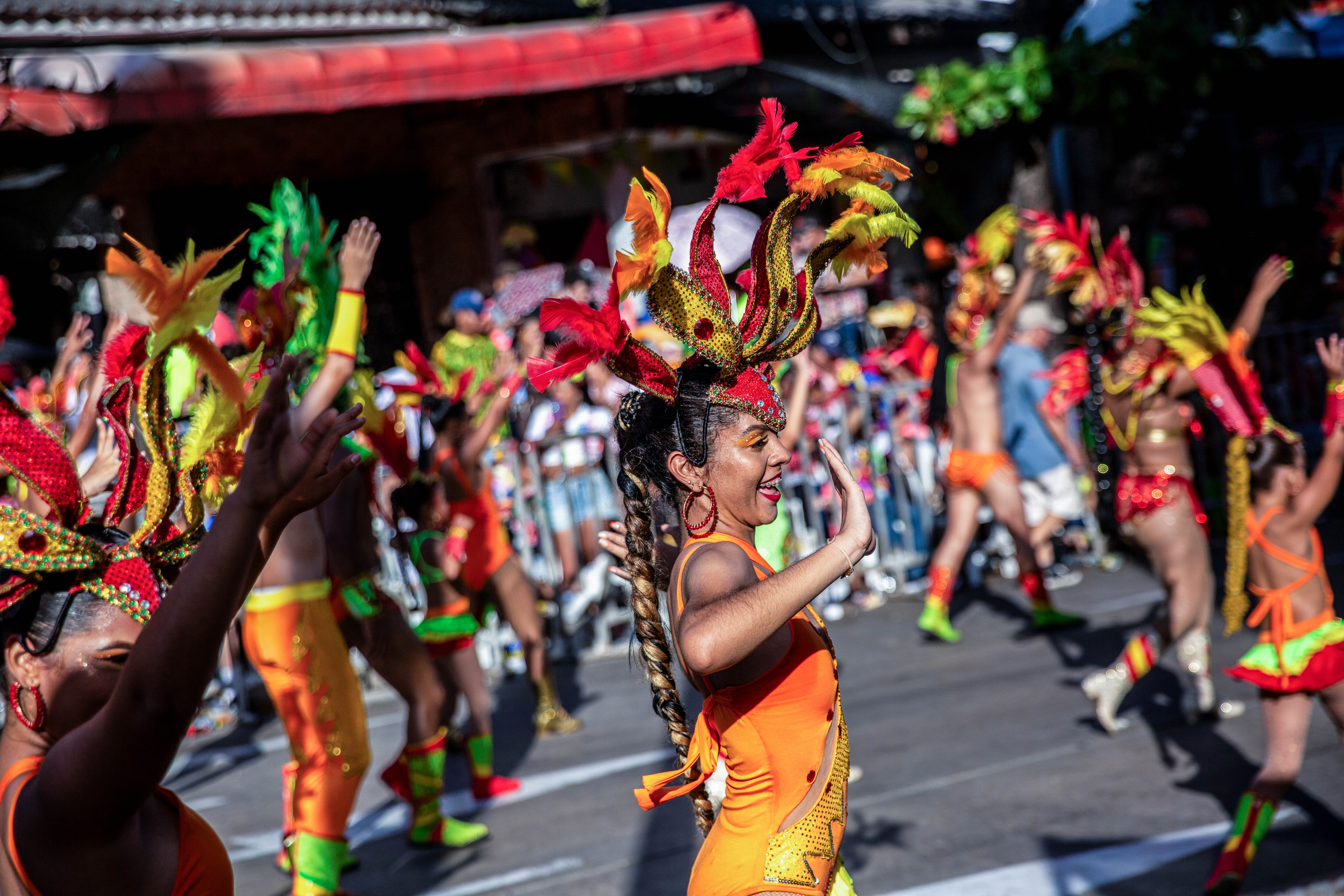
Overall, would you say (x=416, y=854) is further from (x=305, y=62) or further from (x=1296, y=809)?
(x=305, y=62)

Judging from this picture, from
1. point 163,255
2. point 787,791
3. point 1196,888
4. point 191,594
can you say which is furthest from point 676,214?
point 191,594

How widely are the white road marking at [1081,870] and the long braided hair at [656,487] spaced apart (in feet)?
5.85

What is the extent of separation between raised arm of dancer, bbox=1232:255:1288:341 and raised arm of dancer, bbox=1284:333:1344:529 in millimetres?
571

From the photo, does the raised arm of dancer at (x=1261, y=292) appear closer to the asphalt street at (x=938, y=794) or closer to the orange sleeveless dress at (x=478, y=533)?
the asphalt street at (x=938, y=794)

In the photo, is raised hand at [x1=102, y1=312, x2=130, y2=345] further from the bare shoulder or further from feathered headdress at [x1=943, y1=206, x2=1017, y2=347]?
feathered headdress at [x1=943, y1=206, x2=1017, y2=347]

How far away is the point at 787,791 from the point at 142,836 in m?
1.23

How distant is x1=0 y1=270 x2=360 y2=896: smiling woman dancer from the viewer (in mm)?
1545

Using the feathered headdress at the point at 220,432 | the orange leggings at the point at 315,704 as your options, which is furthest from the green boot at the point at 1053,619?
the feathered headdress at the point at 220,432

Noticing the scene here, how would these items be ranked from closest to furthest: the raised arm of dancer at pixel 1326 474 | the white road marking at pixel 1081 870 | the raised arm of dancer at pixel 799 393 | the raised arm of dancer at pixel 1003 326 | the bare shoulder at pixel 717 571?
the bare shoulder at pixel 717 571
the white road marking at pixel 1081 870
the raised arm of dancer at pixel 1326 474
the raised arm of dancer at pixel 799 393
the raised arm of dancer at pixel 1003 326

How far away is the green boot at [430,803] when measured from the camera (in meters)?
5.04

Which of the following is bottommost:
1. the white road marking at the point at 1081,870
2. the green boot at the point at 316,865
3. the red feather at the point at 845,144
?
the white road marking at the point at 1081,870

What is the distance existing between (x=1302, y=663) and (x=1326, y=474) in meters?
0.70

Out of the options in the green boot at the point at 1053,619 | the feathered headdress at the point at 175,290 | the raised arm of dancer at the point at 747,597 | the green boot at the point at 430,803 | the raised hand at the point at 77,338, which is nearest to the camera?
the feathered headdress at the point at 175,290

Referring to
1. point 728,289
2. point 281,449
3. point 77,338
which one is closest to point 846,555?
point 728,289
